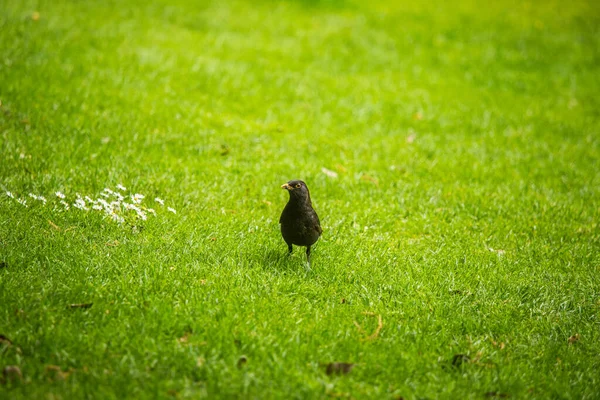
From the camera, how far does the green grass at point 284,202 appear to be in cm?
391

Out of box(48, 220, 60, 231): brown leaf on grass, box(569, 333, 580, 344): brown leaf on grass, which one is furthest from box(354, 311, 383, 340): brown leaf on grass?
box(48, 220, 60, 231): brown leaf on grass

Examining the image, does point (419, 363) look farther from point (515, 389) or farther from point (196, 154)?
point (196, 154)

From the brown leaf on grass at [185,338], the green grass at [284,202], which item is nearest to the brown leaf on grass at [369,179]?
the green grass at [284,202]

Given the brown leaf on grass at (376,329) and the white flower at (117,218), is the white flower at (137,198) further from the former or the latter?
the brown leaf on grass at (376,329)

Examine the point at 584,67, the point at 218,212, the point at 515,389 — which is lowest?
the point at 515,389

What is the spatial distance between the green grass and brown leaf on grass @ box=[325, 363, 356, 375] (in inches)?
2.5

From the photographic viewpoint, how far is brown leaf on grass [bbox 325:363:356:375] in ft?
12.6

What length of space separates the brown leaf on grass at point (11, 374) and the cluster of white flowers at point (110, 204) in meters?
2.09

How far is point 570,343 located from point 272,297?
2.39 meters

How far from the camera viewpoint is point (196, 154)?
754 cm

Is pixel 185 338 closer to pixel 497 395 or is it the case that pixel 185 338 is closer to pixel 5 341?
pixel 5 341

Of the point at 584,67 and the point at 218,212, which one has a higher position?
the point at 584,67

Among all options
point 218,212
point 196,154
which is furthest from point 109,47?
point 218,212

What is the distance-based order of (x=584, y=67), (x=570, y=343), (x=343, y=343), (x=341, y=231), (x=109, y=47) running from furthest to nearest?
(x=584, y=67) < (x=109, y=47) < (x=341, y=231) < (x=570, y=343) < (x=343, y=343)
